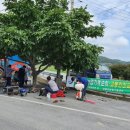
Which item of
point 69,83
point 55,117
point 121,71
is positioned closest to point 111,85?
point 69,83

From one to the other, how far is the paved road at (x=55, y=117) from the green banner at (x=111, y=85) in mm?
4613

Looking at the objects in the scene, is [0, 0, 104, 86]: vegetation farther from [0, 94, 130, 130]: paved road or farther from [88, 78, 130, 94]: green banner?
[0, 94, 130, 130]: paved road

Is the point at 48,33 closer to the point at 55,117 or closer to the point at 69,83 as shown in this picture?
the point at 69,83

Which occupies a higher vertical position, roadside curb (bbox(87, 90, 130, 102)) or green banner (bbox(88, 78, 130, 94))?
green banner (bbox(88, 78, 130, 94))

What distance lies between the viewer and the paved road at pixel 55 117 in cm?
1120

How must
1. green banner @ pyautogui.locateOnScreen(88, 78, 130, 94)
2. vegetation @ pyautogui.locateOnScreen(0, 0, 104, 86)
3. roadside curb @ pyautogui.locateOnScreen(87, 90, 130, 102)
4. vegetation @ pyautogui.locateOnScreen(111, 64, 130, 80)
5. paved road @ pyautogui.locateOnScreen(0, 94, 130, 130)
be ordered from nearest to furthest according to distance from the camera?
paved road @ pyautogui.locateOnScreen(0, 94, 130, 130) → vegetation @ pyautogui.locateOnScreen(0, 0, 104, 86) → roadside curb @ pyautogui.locateOnScreen(87, 90, 130, 102) → green banner @ pyautogui.locateOnScreen(88, 78, 130, 94) → vegetation @ pyautogui.locateOnScreen(111, 64, 130, 80)

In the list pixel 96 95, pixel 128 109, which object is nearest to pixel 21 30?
pixel 96 95

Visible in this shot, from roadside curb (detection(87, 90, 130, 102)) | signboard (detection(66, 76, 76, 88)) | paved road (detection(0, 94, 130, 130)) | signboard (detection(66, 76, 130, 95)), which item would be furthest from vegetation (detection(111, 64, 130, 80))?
paved road (detection(0, 94, 130, 130))

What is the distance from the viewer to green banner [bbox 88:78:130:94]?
2177 cm

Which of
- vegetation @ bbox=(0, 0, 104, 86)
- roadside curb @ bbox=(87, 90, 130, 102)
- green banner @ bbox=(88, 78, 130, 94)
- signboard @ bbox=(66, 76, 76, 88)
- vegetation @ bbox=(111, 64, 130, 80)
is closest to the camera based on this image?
vegetation @ bbox=(0, 0, 104, 86)

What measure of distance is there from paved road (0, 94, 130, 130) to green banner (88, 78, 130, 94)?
15.1 ft

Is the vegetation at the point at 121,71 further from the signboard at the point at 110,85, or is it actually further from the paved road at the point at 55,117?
the paved road at the point at 55,117

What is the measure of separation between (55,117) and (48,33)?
7941 mm

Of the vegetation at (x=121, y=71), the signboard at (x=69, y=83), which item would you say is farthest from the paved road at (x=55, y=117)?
the vegetation at (x=121, y=71)
